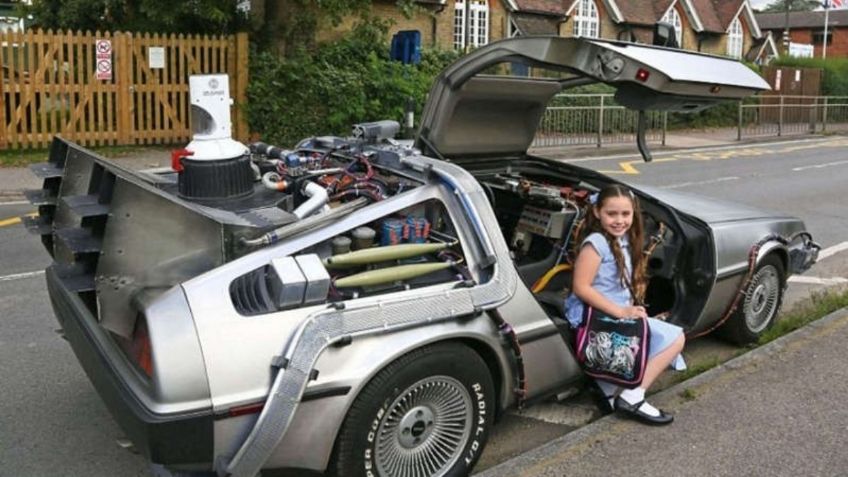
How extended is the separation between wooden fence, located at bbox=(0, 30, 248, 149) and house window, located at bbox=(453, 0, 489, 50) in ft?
50.4

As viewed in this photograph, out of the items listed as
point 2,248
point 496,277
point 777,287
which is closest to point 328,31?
point 2,248

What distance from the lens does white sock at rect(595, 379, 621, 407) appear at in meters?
4.00

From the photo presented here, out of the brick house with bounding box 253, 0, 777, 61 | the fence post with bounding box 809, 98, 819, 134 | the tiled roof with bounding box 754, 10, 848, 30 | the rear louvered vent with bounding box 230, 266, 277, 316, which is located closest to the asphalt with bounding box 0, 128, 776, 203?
the fence post with bounding box 809, 98, 819, 134

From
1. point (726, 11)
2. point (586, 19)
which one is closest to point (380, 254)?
point (586, 19)

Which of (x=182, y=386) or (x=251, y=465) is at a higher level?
(x=182, y=386)

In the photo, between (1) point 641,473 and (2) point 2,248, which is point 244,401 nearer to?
(1) point 641,473

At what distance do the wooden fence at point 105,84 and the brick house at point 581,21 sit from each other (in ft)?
10.7

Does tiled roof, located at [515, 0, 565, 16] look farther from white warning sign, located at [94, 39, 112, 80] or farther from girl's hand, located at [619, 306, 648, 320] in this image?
girl's hand, located at [619, 306, 648, 320]

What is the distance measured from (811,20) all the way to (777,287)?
248ft

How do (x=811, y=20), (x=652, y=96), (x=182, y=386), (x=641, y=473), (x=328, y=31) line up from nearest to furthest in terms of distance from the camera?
(x=182, y=386), (x=641, y=473), (x=652, y=96), (x=328, y=31), (x=811, y=20)

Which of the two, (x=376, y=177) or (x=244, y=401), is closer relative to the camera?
(x=244, y=401)

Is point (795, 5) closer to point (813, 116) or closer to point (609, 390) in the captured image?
point (813, 116)

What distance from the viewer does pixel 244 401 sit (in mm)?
2744

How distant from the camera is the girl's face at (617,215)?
12.9 ft
